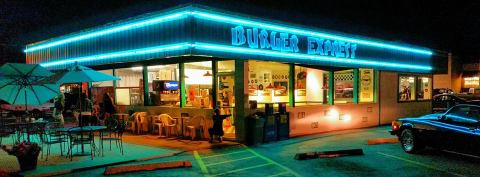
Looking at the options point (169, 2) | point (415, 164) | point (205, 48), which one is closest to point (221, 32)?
point (205, 48)

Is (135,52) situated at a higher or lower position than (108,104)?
higher

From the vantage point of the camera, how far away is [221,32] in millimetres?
12000

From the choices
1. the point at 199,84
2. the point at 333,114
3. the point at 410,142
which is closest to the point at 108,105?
the point at 199,84

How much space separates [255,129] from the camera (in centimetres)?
1291

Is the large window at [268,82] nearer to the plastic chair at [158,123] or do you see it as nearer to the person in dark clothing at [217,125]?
the person in dark clothing at [217,125]

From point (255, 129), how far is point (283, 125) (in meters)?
1.55

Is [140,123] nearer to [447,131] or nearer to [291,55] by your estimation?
[291,55]

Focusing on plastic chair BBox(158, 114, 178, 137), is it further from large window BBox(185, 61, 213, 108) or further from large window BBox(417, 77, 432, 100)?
large window BBox(417, 77, 432, 100)

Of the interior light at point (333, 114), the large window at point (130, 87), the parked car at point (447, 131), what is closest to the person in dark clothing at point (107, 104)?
the large window at point (130, 87)

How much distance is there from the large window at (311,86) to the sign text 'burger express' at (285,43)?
1328mm

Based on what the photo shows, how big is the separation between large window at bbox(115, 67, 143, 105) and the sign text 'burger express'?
18.9ft

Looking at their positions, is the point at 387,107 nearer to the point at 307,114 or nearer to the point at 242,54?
the point at 307,114

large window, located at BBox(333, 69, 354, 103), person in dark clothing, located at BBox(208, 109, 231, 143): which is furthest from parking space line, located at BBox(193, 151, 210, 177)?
large window, located at BBox(333, 69, 354, 103)

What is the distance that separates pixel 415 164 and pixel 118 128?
26.4 ft
